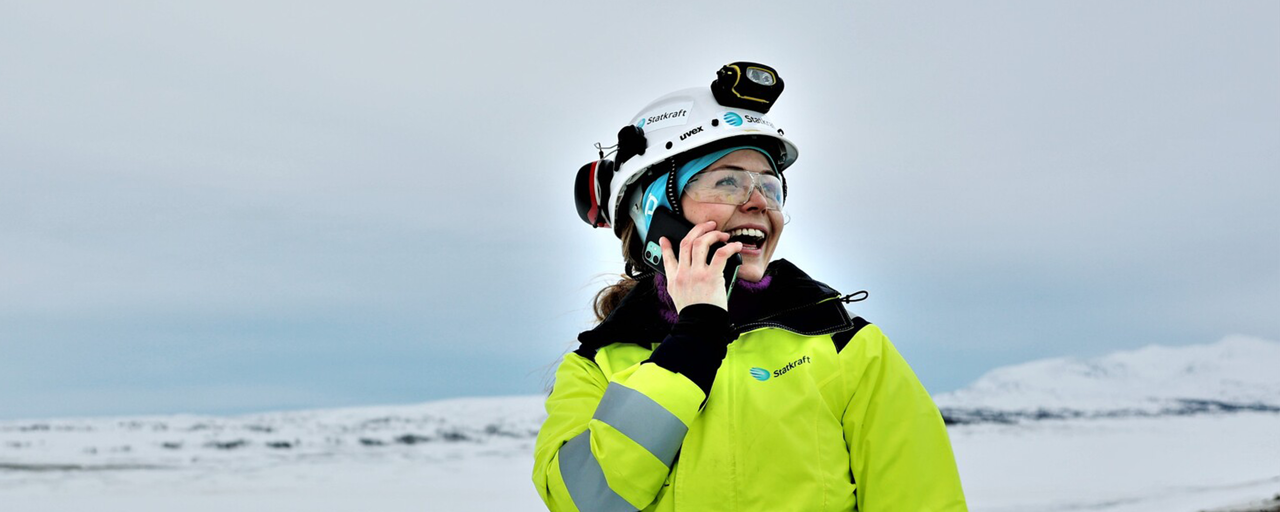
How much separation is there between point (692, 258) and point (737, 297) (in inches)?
14.4

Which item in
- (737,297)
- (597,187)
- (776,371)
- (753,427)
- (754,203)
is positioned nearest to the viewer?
(753,427)

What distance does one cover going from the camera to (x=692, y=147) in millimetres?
3188

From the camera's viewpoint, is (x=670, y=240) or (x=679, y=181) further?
(x=679, y=181)

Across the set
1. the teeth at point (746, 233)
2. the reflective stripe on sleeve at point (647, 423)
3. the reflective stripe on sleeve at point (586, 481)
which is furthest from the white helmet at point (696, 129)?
the reflective stripe on sleeve at point (586, 481)

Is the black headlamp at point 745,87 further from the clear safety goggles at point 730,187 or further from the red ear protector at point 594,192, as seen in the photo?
the red ear protector at point 594,192

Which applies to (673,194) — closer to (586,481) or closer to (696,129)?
(696,129)

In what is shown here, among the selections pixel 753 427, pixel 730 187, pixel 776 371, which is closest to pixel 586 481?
pixel 753 427

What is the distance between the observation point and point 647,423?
8.71 ft

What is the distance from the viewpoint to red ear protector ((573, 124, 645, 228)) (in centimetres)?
347

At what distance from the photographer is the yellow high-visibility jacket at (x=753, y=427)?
2.69 m

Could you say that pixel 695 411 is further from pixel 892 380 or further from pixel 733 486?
pixel 892 380

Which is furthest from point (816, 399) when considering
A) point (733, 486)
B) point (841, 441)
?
point (733, 486)

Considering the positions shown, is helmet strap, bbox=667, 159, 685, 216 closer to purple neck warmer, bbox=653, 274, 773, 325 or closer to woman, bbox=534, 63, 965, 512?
woman, bbox=534, 63, 965, 512

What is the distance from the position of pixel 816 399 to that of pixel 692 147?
936 mm
